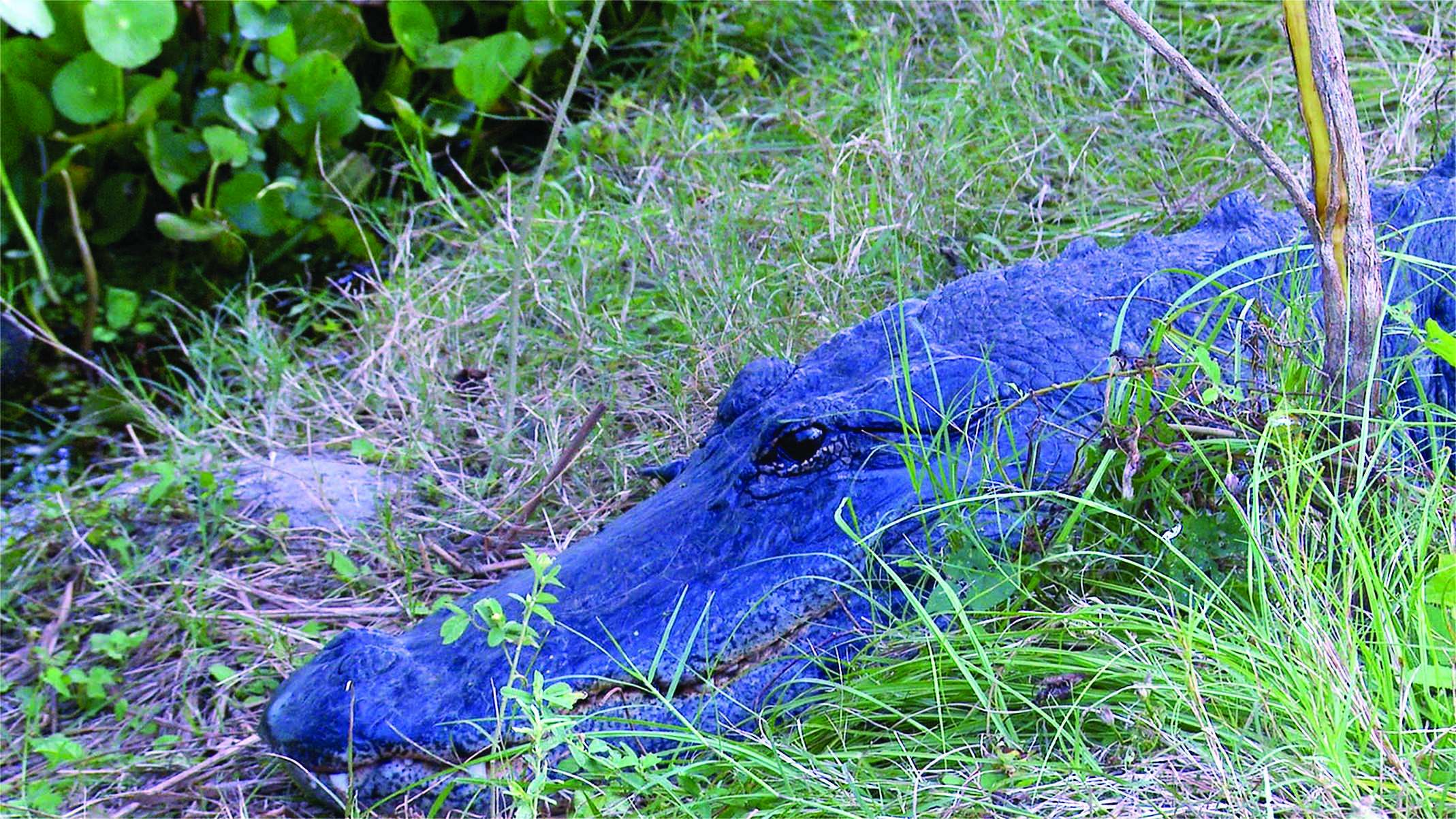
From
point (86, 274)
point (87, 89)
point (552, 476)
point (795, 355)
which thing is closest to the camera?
point (552, 476)

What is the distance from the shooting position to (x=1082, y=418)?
7.18 ft

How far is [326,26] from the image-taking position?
15.4 ft

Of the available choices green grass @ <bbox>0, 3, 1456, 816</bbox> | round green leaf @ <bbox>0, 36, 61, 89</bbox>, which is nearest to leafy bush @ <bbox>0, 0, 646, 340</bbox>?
round green leaf @ <bbox>0, 36, 61, 89</bbox>

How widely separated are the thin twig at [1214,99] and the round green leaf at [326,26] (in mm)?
3461

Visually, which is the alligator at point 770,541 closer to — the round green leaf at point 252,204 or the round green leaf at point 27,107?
the round green leaf at point 252,204

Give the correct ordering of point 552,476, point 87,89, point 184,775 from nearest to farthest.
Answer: point 184,775 < point 552,476 < point 87,89

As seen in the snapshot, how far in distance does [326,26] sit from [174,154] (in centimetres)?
71

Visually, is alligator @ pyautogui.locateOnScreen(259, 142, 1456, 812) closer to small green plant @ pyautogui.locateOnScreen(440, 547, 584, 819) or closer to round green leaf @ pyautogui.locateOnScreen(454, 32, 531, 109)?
small green plant @ pyautogui.locateOnScreen(440, 547, 584, 819)

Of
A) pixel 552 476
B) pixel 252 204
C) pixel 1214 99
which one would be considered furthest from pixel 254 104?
pixel 1214 99

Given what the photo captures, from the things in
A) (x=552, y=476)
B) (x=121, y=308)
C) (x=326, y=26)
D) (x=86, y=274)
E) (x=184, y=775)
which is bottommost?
(x=121, y=308)

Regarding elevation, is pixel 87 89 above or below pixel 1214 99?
below

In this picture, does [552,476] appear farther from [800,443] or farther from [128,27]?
[128,27]

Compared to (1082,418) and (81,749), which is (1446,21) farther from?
(81,749)

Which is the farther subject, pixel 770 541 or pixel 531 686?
pixel 770 541
